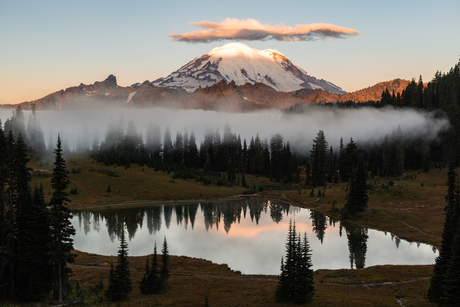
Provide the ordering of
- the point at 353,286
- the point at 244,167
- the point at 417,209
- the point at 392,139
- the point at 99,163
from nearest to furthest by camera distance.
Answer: the point at 353,286 < the point at 417,209 < the point at 392,139 < the point at 99,163 < the point at 244,167

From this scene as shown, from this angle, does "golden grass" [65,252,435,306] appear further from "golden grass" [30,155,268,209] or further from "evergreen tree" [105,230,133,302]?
"golden grass" [30,155,268,209]

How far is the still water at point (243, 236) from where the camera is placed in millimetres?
66875

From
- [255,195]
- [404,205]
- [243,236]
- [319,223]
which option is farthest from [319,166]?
[243,236]

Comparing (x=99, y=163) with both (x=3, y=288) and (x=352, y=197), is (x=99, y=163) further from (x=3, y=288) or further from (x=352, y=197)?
(x=3, y=288)

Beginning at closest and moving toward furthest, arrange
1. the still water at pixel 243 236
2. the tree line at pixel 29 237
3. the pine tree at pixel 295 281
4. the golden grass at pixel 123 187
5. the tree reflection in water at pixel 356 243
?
the tree line at pixel 29 237
the pine tree at pixel 295 281
the tree reflection in water at pixel 356 243
the still water at pixel 243 236
the golden grass at pixel 123 187

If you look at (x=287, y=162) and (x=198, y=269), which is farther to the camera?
(x=287, y=162)

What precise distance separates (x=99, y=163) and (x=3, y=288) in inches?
5515

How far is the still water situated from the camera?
6688cm

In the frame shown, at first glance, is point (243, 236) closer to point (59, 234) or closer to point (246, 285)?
point (246, 285)

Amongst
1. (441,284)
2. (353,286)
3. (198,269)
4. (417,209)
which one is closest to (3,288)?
(198,269)

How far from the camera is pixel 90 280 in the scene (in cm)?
4853

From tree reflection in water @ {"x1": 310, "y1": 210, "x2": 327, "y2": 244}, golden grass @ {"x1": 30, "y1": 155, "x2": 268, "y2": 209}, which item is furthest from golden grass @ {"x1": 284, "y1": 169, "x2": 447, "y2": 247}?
golden grass @ {"x1": 30, "y1": 155, "x2": 268, "y2": 209}

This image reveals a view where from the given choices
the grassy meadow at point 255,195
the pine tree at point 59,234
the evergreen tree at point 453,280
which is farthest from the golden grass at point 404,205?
the pine tree at point 59,234

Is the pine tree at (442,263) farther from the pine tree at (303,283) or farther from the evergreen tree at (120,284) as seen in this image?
the evergreen tree at (120,284)
